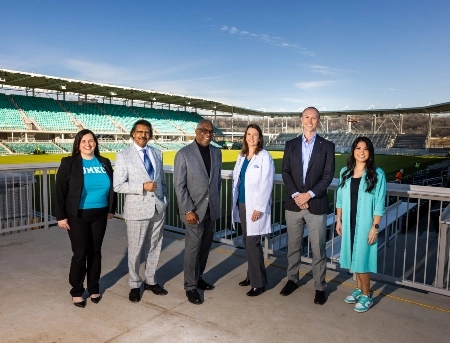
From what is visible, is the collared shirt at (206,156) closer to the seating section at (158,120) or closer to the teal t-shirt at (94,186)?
the teal t-shirt at (94,186)

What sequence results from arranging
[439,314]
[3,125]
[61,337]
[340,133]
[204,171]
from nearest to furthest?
[61,337]
[439,314]
[204,171]
[3,125]
[340,133]

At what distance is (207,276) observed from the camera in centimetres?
407

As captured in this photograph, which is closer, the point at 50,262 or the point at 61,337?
the point at 61,337

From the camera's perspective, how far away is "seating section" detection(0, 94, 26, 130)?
116ft

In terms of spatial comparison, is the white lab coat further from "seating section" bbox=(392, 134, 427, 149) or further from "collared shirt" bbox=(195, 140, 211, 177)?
"seating section" bbox=(392, 134, 427, 149)

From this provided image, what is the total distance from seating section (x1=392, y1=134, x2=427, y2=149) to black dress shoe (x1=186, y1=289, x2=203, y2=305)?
5801 centimetres

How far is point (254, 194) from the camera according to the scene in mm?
3465

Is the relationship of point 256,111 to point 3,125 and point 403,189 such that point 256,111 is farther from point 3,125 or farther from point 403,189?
point 403,189

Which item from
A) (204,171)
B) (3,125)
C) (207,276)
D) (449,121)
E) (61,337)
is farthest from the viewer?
(449,121)

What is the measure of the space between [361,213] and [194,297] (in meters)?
1.71

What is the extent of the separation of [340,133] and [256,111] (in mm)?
15965

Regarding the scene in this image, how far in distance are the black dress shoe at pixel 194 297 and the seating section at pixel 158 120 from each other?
47.2m

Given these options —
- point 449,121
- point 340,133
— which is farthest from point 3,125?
point 449,121

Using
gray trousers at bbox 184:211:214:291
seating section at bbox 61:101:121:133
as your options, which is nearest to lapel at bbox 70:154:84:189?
gray trousers at bbox 184:211:214:291
